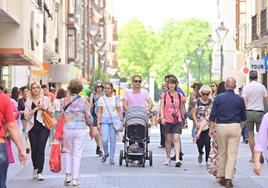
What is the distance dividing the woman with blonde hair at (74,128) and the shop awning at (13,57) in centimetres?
1780

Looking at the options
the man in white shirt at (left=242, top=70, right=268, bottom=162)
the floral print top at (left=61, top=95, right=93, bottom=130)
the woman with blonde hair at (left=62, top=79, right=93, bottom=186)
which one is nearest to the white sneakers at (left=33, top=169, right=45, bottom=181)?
the woman with blonde hair at (left=62, top=79, right=93, bottom=186)

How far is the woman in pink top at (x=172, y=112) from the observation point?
1781cm

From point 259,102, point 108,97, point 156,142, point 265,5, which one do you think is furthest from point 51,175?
point 265,5

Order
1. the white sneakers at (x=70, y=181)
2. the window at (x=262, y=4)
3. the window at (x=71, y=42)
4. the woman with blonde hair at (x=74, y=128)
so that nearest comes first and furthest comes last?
the white sneakers at (x=70, y=181) → the woman with blonde hair at (x=74, y=128) → the window at (x=262, y=4) → the window at (x=71, y=42)

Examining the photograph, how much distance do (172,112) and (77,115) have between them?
382 centimetres

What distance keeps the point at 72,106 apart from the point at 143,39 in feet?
354

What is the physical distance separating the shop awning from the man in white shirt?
Result: 49.6 ft

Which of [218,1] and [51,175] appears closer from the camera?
[51,175]

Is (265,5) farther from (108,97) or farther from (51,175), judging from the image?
(51,175)

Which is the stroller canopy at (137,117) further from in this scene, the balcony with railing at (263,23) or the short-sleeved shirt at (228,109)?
the balcony with railing at (263,23)

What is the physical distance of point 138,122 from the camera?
1739 cm

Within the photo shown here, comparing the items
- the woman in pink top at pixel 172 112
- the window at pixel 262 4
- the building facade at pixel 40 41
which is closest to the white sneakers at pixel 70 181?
the woman in pink top at pixel 172 112

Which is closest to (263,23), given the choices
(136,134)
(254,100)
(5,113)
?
(254,100)

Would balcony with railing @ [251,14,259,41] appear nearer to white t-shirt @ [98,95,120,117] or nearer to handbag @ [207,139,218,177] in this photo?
white t-shirt @ [98,95,120,117]
